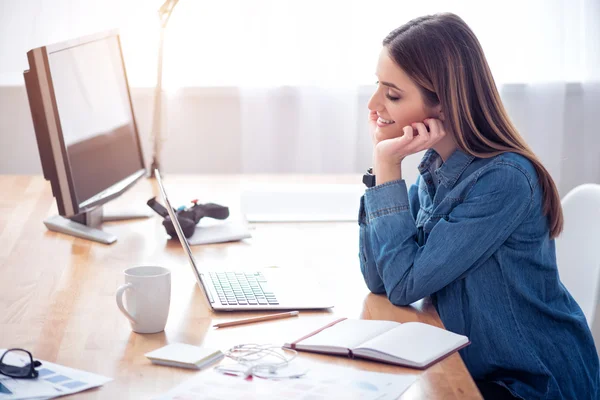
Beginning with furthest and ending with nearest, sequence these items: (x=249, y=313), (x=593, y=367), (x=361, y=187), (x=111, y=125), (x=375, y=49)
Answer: (x=375, y=49), (x=361, y=187), (x=111, y=125), (x=593, y=367), (x=249, y=313)

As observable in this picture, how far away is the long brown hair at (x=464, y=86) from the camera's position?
1353 millimetres

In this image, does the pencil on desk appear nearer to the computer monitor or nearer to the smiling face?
the smiling face

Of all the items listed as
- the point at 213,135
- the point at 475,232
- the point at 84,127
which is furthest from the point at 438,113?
the point at 213,135

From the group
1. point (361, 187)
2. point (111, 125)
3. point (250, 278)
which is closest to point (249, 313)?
point (250, 278)

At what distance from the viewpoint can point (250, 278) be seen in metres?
1.44

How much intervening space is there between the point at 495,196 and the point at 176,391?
0.63m

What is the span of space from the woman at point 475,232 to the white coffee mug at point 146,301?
0.38 meters

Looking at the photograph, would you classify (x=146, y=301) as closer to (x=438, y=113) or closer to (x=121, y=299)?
(x=121, y=299)

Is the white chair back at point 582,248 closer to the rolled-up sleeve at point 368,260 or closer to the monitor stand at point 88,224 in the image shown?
the rolled-up sleeve at point 368,260

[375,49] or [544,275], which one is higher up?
[375,49]

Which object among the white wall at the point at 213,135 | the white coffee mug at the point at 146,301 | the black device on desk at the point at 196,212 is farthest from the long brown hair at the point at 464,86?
the white wall at the point at 213,135

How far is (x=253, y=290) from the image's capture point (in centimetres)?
136

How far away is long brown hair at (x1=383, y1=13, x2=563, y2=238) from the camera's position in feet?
4.44

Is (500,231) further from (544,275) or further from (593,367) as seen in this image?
(593,367)
